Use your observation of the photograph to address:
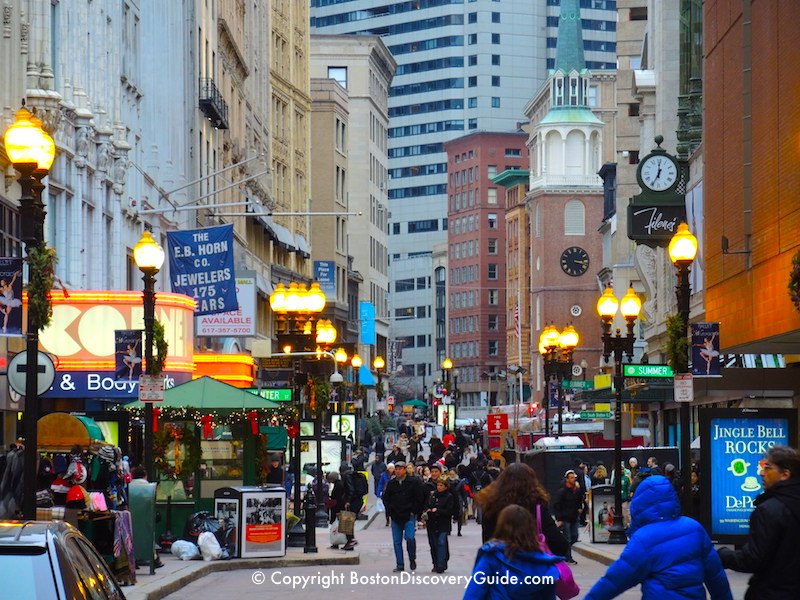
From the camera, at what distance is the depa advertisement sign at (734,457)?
2331 centimetres

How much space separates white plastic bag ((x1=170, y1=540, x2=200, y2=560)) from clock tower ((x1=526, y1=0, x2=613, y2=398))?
11923 centimetres

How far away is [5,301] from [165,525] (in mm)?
13807

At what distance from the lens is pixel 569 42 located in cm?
15225

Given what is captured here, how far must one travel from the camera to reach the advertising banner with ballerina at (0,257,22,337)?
17.6 metres

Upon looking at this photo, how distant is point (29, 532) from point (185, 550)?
68.0 feet

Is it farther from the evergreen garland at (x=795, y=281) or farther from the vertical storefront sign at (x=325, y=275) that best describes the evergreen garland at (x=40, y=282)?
the vertical storefront sign at (x=325, y=275)

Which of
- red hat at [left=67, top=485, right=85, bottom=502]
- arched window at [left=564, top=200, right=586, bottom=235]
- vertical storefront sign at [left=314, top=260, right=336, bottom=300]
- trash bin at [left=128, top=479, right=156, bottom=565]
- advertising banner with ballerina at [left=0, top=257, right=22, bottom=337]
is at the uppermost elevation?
arched window at [left=564, top=200, right=586, bottom=235]

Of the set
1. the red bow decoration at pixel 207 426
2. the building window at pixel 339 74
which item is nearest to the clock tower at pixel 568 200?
the building window at pixel 339 74

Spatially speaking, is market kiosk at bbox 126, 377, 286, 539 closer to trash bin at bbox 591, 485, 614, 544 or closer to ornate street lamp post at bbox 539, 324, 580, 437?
trash bin at bbox 591, 485, 614, 544

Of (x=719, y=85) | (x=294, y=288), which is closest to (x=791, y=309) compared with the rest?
(x=719, y=85)

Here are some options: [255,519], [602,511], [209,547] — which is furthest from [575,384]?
[209,547]

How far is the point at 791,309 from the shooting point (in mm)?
26094

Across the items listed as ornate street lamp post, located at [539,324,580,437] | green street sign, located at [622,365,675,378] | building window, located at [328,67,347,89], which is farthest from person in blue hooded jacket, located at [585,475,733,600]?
building window, located at [328,67,347,89]

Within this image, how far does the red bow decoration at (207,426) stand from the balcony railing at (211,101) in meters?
26.5
